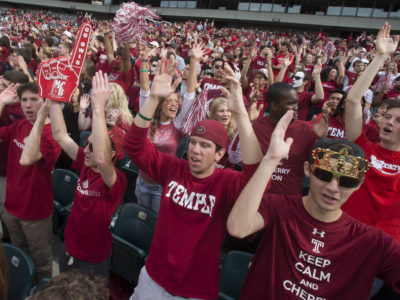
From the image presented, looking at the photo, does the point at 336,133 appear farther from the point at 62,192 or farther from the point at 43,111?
the point at 62,192

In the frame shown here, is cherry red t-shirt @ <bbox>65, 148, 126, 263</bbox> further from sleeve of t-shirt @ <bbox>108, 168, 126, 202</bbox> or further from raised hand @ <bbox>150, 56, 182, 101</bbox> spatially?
raised hand @ <bbox>150, 56, 182, 101</bbox>

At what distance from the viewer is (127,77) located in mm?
5488

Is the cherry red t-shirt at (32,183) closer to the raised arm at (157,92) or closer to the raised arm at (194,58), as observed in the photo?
the raised arm at (157,92)

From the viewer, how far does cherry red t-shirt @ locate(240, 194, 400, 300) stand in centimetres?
138

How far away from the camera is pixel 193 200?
1.77 m

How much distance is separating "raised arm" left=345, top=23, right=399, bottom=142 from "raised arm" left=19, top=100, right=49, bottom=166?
7.93 feet

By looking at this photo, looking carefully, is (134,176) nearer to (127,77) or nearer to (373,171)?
(127,77)

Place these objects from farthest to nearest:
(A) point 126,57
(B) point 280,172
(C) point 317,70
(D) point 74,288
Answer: (A) point 126,57
(C) point 317,70
(B) point 280,172
(D) point 74,288

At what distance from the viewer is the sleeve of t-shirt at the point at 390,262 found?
133cm

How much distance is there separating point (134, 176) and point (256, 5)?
96.5 feet

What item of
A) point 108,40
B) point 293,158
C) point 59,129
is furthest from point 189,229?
point 108,40

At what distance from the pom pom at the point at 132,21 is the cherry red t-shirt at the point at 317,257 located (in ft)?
11.9

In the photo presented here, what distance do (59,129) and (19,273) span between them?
1065mm

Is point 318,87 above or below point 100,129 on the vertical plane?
above
